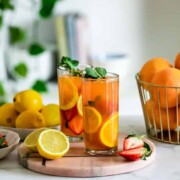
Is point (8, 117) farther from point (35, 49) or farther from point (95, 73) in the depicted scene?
point (35, 49)

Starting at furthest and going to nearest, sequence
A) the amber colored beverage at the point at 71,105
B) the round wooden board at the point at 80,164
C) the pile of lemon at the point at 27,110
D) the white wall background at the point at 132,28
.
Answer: the white wall background at the point at 132,28 → the pile of lemon at the point at 27,110 → the amber colored beverage at the point at 71,105 → the round wooden board at the point at 80,164

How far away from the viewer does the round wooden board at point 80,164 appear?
106cm

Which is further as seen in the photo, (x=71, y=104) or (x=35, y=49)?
(x=35, y=49)

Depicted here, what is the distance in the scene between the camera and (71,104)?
1222mm

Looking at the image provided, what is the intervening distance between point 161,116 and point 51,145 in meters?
0.30

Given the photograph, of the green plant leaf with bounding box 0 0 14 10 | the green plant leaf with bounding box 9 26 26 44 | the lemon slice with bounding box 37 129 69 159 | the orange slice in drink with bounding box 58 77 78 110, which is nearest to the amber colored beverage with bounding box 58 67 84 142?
the orange slice in drink with bounding box 58 77 78 110

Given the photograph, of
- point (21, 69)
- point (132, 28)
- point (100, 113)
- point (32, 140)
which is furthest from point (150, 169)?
point (132, 28)

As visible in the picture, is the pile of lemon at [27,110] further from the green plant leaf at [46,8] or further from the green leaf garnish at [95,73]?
the green plant leaf at [46,8]

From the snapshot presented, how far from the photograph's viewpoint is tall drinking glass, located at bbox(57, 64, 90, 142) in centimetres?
122

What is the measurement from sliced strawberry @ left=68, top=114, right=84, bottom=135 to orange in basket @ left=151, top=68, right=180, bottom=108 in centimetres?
19

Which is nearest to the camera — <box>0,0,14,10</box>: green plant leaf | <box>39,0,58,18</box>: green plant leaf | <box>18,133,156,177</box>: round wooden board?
<box>18,133,156,177</box>: round wooden board

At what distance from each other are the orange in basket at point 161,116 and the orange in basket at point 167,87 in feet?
0.06

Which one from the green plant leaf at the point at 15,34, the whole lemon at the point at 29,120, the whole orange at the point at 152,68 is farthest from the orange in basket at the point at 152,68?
the green plant leaf at the point at 15,34

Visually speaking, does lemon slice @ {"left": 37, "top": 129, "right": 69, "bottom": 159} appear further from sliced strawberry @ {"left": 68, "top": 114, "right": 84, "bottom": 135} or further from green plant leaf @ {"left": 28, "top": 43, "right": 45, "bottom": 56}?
green plant leaf @ {"left": 28, "top": 43, "right": 45, "bottom": 56}
